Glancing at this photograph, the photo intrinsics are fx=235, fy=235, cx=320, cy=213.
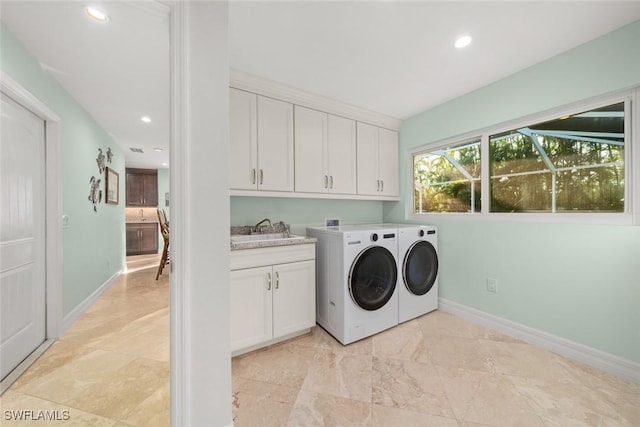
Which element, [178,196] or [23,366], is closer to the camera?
[178,196]

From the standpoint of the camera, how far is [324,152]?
246 cm

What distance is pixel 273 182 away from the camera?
2172 mm

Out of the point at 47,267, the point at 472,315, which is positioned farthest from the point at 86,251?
the point at 472,315

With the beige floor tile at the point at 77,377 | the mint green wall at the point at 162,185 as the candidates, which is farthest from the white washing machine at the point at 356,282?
the mint green wall at the point at 162,185

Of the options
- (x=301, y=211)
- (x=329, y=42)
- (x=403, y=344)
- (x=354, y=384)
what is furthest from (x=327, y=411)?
(x=329, y=42)

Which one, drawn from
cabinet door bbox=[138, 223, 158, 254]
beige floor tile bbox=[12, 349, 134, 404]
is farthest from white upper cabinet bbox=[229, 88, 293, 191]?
cabinet door bbox=[138, 223, 158, 254]

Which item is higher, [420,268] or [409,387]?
[420,268]

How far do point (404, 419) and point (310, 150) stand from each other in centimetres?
214

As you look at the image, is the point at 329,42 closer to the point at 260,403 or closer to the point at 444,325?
the point at 260,403

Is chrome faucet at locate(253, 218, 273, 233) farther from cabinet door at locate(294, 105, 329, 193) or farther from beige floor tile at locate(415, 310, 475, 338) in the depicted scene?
beige floor tile at locate(415, 310, 475, 338)

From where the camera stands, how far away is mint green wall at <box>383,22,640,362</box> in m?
1.55

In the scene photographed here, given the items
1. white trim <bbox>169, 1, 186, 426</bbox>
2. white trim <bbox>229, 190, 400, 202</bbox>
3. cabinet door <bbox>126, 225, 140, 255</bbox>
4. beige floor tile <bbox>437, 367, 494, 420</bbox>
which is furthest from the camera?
cabinet door <bbox>126, 225, 140, 255</bbox>

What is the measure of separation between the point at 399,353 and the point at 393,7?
7.69ft

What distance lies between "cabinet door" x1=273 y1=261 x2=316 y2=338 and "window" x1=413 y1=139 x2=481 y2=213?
5.59 ft
